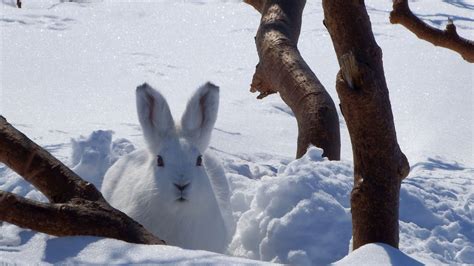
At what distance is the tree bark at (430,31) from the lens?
13.6 ft

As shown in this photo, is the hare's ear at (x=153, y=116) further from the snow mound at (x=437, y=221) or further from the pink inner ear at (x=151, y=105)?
the snow mound at (x=437, y=221)

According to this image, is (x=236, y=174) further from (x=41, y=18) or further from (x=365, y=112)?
(x=41, y=18)

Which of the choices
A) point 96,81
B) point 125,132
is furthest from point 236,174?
point 96,81

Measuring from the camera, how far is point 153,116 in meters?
4.42

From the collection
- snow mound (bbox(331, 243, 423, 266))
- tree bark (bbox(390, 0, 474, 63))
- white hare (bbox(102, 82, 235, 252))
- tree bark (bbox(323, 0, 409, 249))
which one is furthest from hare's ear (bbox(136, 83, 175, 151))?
snow mound (bbox(331, 243, 423, 266))

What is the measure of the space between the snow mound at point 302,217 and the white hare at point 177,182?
18 cm

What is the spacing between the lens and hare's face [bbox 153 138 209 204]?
13.2ft

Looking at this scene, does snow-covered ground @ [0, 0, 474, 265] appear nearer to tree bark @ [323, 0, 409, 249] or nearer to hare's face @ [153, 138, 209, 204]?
tree bark @ [323, 0, 409, 249]

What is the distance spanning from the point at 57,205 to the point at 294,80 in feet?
6.87

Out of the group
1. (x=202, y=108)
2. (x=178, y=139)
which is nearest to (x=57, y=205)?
(x=178, y=139)

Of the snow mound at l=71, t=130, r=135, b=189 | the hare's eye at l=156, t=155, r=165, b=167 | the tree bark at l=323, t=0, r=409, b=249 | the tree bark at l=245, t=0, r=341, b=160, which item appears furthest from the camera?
the snow mound at l=71, t=130, r=135, b=189

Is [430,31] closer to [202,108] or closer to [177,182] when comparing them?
[202,108]

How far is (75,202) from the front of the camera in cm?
340

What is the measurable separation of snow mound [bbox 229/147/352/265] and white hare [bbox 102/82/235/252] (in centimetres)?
18
